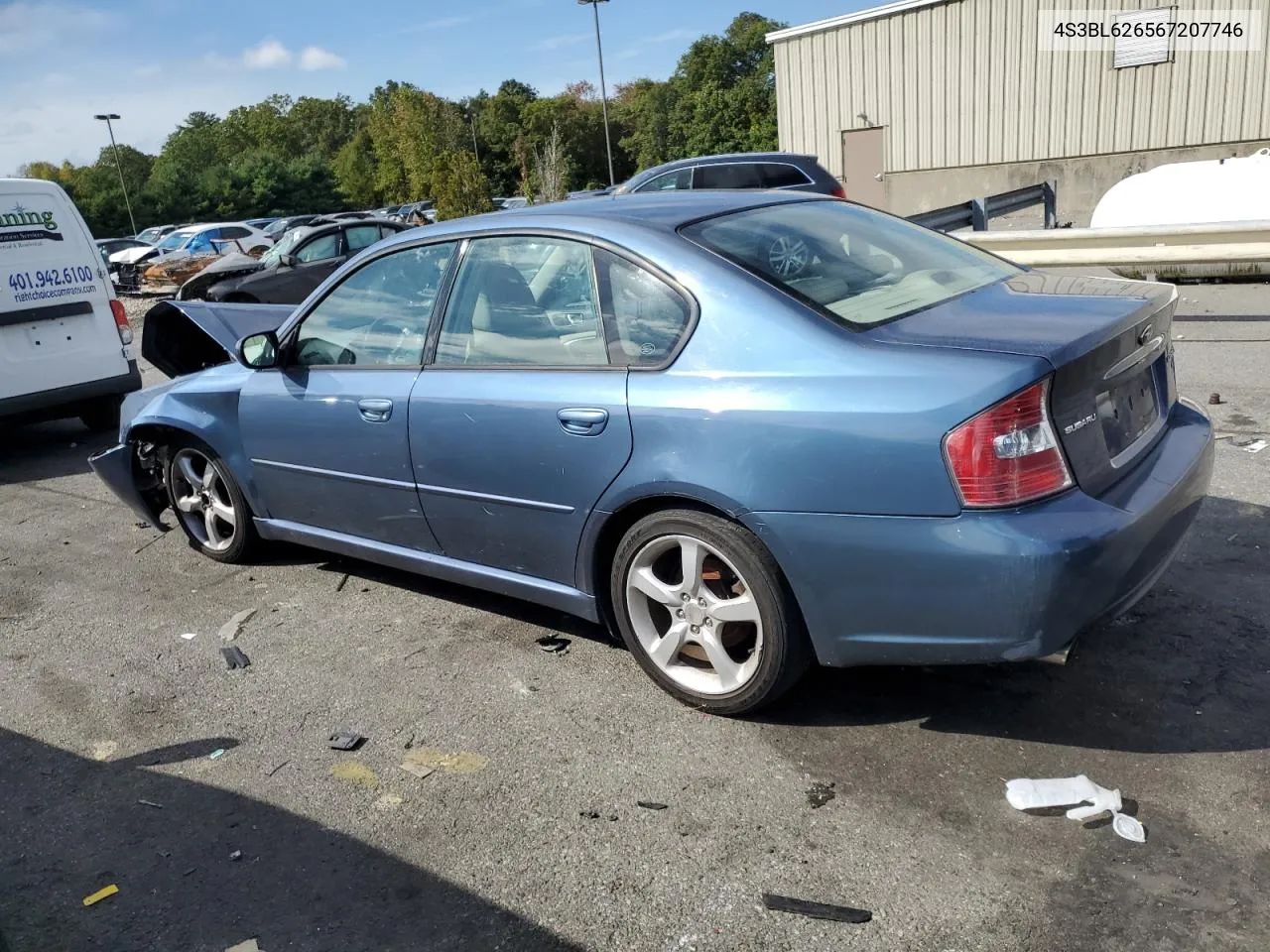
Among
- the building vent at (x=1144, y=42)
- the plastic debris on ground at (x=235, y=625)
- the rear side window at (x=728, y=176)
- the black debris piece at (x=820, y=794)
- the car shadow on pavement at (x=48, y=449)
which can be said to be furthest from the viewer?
the building vent at (x=1144, y=42)

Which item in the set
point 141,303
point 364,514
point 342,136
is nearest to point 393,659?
point 364,514

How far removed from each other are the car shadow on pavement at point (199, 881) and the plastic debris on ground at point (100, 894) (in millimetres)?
16

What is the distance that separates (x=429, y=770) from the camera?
11.0 feet

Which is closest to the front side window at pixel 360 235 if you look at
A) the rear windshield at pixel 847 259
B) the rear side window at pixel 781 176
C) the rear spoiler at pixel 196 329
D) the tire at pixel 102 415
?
the rear side window at pixel 781 176

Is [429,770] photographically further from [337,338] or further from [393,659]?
[337,338]

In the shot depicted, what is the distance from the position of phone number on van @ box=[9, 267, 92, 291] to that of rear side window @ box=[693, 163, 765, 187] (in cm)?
757

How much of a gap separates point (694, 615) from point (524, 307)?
1.29 meters

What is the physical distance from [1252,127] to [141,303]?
23667 millimetres

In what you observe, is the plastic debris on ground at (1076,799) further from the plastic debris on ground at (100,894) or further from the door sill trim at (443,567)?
the plastic debris on ground at (100,894)

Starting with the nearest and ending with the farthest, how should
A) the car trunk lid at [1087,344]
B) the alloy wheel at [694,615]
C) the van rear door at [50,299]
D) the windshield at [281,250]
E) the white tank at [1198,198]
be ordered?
the car trunk lid at [1087,344], the alloy wheel at [694,615], the van rear door at [50,299], the white tank at [1198,198], the windshield at [281,250]

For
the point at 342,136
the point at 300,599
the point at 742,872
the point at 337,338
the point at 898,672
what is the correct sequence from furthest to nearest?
the point at 342,136 < the point at 300,599 < the point at 337,338 < the point at 898,672 < the point at 742,872

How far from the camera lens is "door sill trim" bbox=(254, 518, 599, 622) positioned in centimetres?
379

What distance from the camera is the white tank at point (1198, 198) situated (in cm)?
1106

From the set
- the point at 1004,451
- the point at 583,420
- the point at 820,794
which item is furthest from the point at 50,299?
the point at 1004,451
